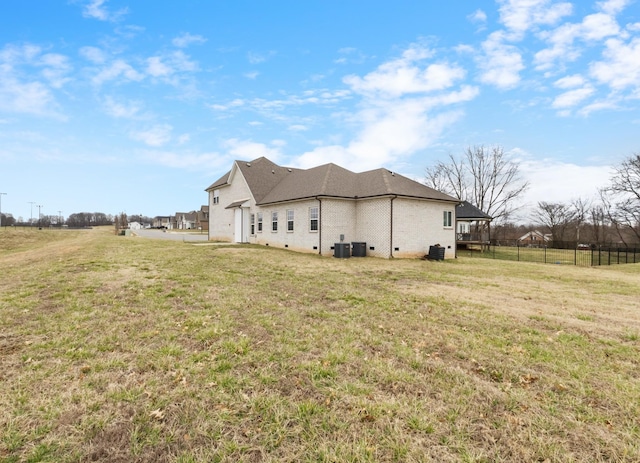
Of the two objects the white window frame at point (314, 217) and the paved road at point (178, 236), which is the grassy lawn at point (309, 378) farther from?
the paved road at point (178, 236)

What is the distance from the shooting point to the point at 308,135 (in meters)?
31.0

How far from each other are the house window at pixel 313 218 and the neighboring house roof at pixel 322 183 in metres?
0.92

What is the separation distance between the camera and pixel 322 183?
20422 mm

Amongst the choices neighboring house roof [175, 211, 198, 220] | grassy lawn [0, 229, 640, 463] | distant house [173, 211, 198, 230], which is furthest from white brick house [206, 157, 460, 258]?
neighboring house roof [175, 211, 198, 220]

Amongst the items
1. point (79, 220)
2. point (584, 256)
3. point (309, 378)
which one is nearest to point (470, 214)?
point (584, 256)

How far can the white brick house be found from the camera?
18.3 m

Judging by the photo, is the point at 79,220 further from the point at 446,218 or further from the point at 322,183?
the point at 446,218

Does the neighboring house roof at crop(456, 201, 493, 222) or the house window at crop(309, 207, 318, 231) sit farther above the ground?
the neighboring house roof at crop(456, 201, 493, 222)

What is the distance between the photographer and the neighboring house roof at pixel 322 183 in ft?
62.9

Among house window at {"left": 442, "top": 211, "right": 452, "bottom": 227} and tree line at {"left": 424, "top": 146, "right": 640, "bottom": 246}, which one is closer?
house window at {"left": 442, "top": 211, "right": 452, "bottom": 227}

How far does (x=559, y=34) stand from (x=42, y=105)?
26.9m

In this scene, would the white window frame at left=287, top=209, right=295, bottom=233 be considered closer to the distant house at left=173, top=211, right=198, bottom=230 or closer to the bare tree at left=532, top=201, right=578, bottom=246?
the bare tree at left=532, top=201, right=578, bottom=246

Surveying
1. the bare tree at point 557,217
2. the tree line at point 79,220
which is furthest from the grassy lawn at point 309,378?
the tree line at point 79,220

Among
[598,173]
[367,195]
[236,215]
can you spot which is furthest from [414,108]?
[598,173]
